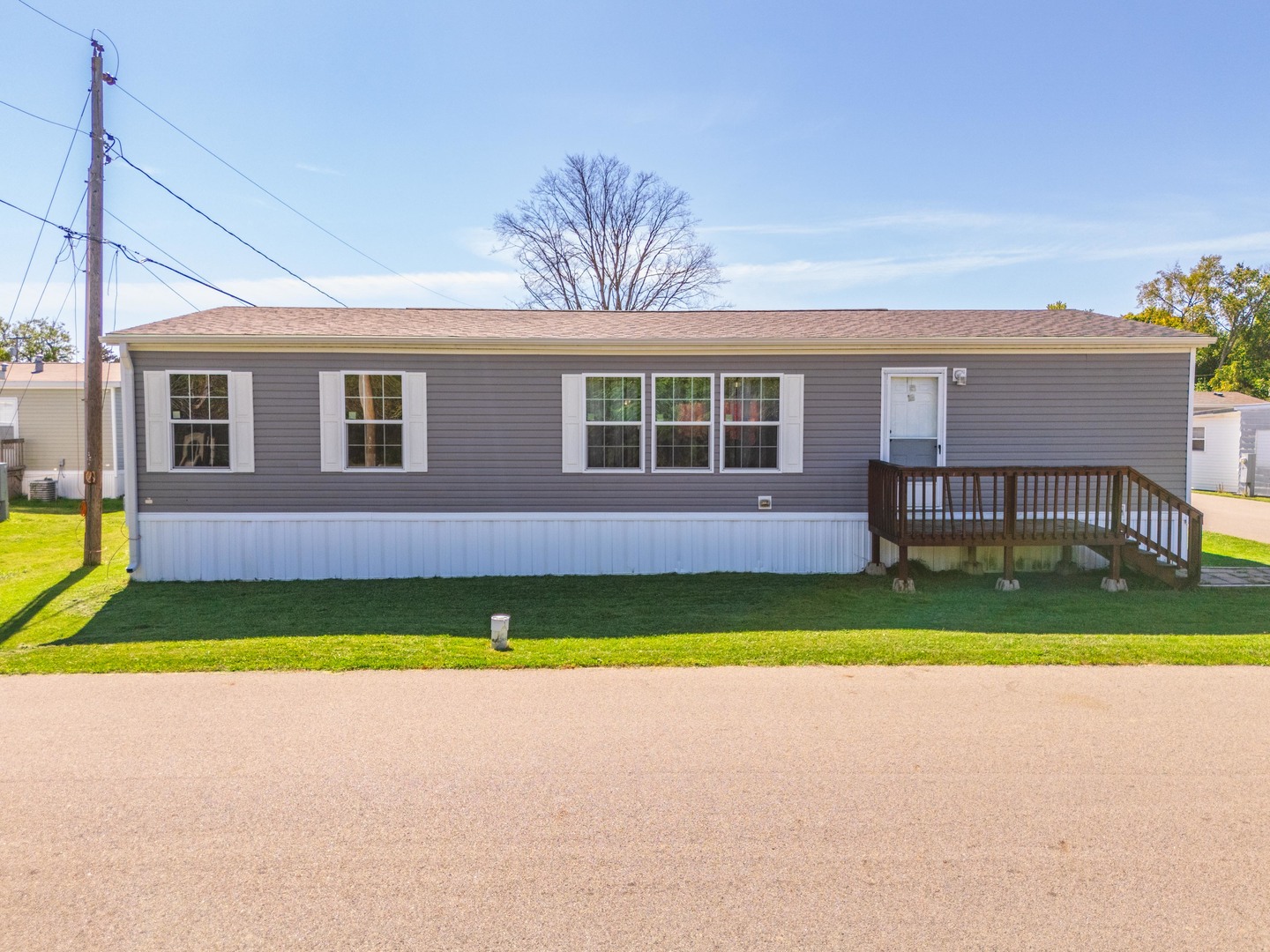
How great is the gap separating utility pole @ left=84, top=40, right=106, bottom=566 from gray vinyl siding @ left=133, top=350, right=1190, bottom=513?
164cm

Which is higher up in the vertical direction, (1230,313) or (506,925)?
(1230,313)

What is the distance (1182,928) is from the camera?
2.86 m

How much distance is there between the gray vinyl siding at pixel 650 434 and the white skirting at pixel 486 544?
6.7 inches

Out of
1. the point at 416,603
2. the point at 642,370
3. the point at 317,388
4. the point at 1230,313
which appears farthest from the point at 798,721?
the point at 1230,313

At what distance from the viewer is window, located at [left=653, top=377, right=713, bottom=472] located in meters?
10.4

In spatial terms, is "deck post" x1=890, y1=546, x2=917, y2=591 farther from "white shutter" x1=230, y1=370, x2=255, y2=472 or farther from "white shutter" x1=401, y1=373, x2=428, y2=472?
"white shutter" x1=230, y1=370, x2=255, y2=472

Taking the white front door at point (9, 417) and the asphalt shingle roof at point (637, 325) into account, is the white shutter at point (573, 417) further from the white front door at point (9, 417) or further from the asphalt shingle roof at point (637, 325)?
the white front door at point (9, 417)

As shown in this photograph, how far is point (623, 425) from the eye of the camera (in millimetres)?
10414

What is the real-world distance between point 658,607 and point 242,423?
606 centimetres

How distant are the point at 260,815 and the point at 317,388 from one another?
7317 millimetres

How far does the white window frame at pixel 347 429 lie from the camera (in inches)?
399

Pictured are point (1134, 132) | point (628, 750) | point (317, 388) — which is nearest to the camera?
point (628, 750)

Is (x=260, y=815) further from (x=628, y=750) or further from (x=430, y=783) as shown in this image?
(x=628, y=750)

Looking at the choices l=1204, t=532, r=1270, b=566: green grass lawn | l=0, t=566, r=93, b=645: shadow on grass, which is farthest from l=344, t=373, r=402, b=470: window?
l=1204, t=532, r=1270, b=566: green grass lawn
